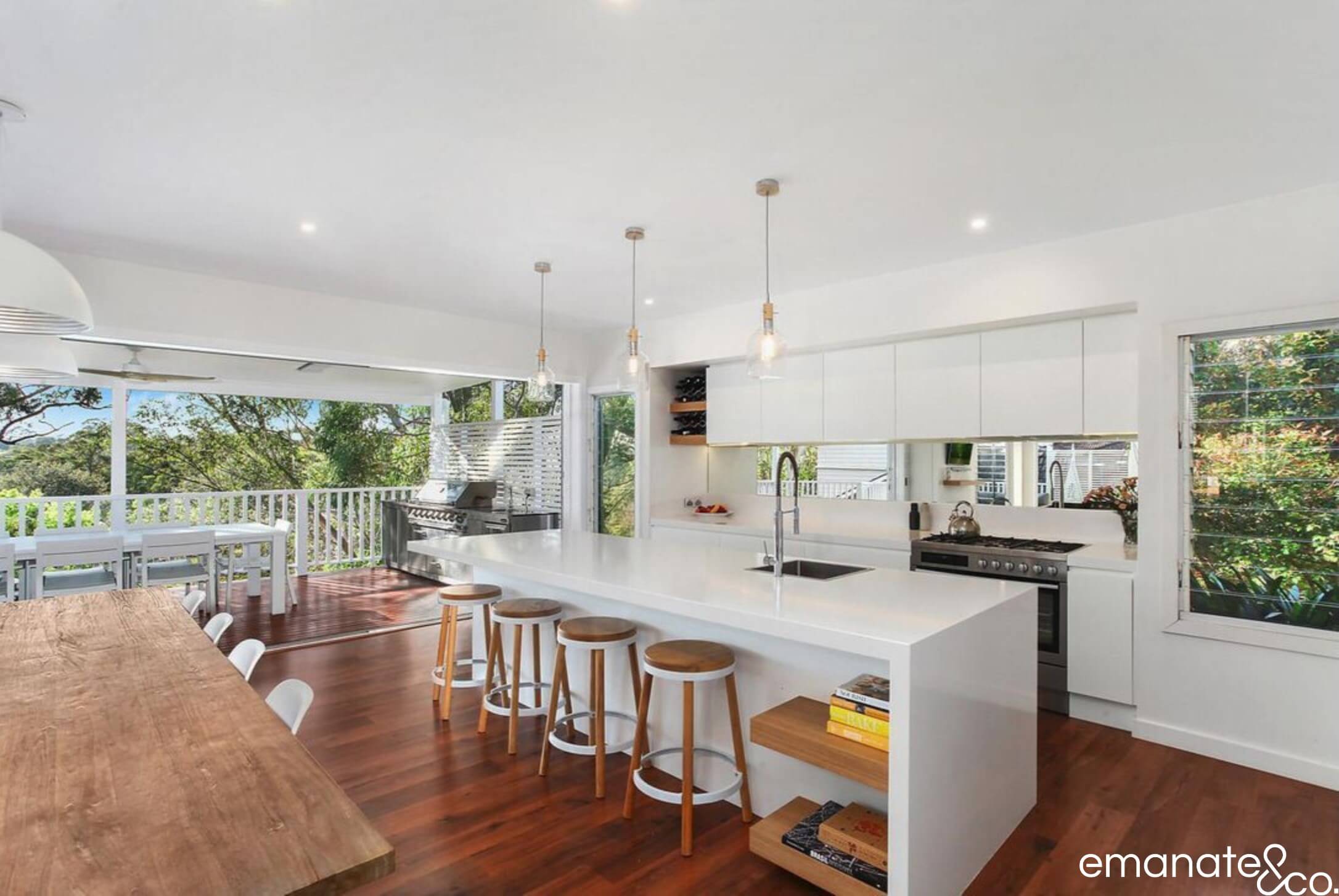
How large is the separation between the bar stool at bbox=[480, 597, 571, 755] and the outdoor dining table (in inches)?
115

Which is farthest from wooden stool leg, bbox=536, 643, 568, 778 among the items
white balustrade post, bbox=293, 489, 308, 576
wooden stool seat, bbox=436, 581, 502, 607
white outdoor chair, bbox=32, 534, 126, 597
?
white balustrade post, bbox=293, 489, 308, 576

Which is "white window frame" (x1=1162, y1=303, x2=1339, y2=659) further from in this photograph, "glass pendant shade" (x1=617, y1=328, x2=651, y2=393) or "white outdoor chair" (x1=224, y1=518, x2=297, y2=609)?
"white outdoor chair" (x1=224, y1=518, x2=297, y2=609)

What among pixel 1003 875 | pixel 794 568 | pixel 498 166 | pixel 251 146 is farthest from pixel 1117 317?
pixel 251 146

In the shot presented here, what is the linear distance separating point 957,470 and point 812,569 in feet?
6.73

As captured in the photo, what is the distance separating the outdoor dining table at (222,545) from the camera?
→ 4.25m

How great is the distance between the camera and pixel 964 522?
4184 mm

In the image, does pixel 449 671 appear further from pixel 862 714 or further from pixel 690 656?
pixel 862 714

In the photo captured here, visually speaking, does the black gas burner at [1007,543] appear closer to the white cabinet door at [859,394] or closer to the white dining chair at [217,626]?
the white cabinet door at [859,394]

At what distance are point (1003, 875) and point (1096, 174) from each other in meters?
2.55

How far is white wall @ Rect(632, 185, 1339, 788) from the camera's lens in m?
2.78

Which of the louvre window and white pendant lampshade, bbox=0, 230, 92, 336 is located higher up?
white pendant lampshade, bbox=0, 230, 92, 336

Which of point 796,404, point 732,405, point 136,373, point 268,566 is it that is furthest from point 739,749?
point 136,373

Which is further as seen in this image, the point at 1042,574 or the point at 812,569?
the point at 1042,574

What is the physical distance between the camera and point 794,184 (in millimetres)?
2758
